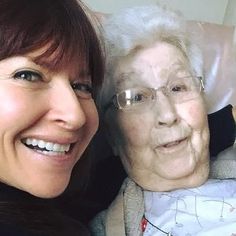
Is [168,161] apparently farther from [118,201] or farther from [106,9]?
[106,9]

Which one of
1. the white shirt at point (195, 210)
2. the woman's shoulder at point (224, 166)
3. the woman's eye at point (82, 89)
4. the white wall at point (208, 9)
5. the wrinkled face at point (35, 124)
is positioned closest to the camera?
the wrinkled face at point (35, 124)

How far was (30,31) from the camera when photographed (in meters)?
0.94

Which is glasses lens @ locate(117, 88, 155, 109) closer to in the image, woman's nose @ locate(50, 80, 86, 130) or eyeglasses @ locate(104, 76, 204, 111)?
eyeglasses @ locate(104, 76, 204, 111)

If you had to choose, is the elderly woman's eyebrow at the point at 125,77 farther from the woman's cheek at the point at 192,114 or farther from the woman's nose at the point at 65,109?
the woman's nose at the point at 65,109

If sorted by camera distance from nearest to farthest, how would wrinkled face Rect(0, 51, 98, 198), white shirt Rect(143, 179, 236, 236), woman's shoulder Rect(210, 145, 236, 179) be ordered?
1. wrinkled face Rect(0, 51, 98, 198)
2. white shirt Rect(143, 179, 236, 236)
3. woman's shoulder Rect(210, 145, 236, 179)

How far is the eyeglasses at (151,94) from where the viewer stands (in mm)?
1318

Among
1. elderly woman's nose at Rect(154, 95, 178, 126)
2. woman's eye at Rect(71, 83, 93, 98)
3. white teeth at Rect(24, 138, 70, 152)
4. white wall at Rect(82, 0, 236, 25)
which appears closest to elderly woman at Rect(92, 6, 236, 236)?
elderly woman's nose at Rect(154, 95, 178, 126)

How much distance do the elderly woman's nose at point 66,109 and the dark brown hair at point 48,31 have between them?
6 centimetres

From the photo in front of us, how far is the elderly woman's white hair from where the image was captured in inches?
52.4

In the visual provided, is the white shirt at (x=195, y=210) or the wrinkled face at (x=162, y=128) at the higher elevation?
the wrinkled face at (x=162, y=128)

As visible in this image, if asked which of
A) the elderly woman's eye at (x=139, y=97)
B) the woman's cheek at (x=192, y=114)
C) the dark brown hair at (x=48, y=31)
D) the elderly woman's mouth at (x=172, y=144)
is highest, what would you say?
the dark brown hair at (x=48, y=31)

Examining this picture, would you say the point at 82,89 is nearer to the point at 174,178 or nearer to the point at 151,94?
the point at 151,94

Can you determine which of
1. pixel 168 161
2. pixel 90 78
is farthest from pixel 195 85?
pixel 90 78

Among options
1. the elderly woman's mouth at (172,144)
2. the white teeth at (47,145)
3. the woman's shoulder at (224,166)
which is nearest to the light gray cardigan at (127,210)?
the woman's shoulder at (224,166)
